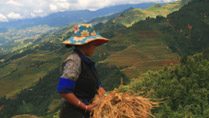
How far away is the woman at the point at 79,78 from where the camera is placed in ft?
8.41

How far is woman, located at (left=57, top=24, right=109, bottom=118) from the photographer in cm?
256

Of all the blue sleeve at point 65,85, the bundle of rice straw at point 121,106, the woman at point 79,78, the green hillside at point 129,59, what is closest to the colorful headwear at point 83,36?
the woman at point 79,78

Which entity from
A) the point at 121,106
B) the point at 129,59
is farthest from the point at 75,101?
the point at 129,59

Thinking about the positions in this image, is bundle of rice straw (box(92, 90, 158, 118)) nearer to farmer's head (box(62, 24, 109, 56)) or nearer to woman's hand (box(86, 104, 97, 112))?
woman's hand (box(86, 104, 97, 112))

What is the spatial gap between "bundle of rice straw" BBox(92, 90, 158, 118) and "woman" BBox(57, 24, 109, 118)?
0.22 m

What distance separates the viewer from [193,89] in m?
22.3

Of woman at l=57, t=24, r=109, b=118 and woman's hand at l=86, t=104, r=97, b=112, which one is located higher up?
woman at l=57, t=24, r=109, b=118

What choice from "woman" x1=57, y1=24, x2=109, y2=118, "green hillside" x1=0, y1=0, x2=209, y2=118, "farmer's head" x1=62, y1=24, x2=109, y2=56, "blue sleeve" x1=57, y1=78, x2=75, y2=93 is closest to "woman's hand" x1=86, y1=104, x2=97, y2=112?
"woman" x1=57, y1=24, x2=109, y2=118

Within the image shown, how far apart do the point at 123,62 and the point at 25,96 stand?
64506 mm

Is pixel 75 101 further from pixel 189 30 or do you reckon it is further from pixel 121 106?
pixel 189 30

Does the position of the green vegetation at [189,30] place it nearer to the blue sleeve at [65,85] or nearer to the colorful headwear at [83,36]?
the colorful headwear at [83,36]

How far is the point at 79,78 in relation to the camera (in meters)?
2.71

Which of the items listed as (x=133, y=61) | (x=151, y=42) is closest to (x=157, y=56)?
(x=133, y=61)

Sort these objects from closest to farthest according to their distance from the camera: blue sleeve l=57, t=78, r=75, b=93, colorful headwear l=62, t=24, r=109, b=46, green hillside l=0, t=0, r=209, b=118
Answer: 1. blue sleeve l=57, t=78, r=75, b=93
2. colorful headwear l=62, t=24, r=109, b=46
3. green hillside l=0, t=0, r=209, b=118
